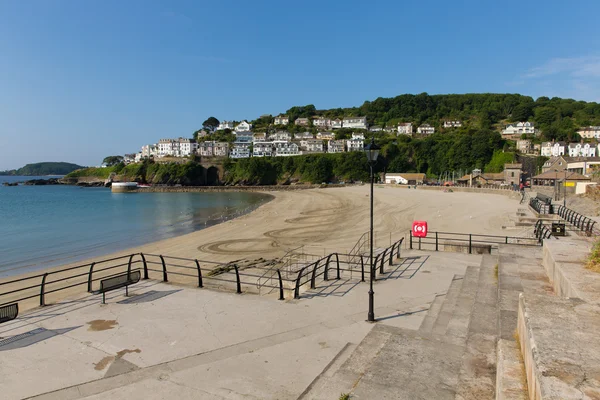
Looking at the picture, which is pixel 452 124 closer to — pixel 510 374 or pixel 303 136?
pixel 303 136

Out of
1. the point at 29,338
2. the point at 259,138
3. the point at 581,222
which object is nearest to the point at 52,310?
the point at 29,338

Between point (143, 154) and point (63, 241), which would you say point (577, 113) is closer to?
point (63, 241)

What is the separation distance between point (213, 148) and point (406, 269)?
144 metres

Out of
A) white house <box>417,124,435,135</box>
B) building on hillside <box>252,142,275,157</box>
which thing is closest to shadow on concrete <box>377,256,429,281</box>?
building on hillside <box>252,142,275,157</box>

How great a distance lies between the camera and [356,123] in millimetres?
161750

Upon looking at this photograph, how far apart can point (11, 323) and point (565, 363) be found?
980 cm

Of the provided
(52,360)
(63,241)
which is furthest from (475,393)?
(63,241)

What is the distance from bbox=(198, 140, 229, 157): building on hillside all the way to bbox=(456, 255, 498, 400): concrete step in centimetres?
14403

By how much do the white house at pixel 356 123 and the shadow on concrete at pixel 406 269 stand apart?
6001 inches

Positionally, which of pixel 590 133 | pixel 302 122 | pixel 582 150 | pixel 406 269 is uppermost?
pixel 302 122

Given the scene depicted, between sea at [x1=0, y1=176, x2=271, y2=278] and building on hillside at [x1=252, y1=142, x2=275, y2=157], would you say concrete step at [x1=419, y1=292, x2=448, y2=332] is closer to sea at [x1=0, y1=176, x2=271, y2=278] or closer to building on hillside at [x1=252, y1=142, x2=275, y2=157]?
sea at [x1=0, y1=176, x2=271, y2=278]

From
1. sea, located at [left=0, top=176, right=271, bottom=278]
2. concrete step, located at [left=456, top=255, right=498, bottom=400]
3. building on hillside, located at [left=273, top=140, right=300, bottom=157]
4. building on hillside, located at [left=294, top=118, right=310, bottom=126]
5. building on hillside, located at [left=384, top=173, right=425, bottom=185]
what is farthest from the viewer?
building on hillside, located at [left=294, top=118, right=310, bottom=126]

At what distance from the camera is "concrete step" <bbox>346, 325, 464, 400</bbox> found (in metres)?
4.48

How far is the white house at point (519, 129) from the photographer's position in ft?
427
